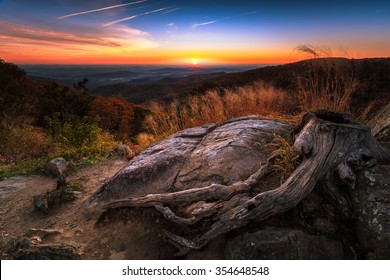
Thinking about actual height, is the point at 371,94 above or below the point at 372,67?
below

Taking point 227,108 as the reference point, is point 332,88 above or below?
Answer: above

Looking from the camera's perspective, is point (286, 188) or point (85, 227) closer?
point (286, 188)

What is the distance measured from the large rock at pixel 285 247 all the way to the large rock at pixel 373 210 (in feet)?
0.80

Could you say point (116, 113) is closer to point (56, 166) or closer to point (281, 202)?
point (56, 166)

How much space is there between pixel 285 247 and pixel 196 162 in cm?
171

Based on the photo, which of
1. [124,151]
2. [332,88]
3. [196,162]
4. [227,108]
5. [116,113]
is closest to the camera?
[196,162]

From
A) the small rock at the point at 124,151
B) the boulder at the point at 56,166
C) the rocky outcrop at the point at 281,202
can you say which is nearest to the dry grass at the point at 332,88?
the rocky outcrop at the point at 281,202

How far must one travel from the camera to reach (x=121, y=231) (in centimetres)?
338

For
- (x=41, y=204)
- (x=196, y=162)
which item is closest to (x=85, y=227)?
(x=41, y=204)

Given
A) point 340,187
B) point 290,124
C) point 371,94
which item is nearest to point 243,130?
point 290,124

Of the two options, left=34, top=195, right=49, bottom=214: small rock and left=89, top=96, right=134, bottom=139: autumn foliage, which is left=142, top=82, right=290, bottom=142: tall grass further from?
left=89, top=96, right=134, bottom=139: autumn foliage

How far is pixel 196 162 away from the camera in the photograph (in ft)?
13.0

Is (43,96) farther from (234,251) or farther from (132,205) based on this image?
(234,251)

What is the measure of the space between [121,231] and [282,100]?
4.36 m
